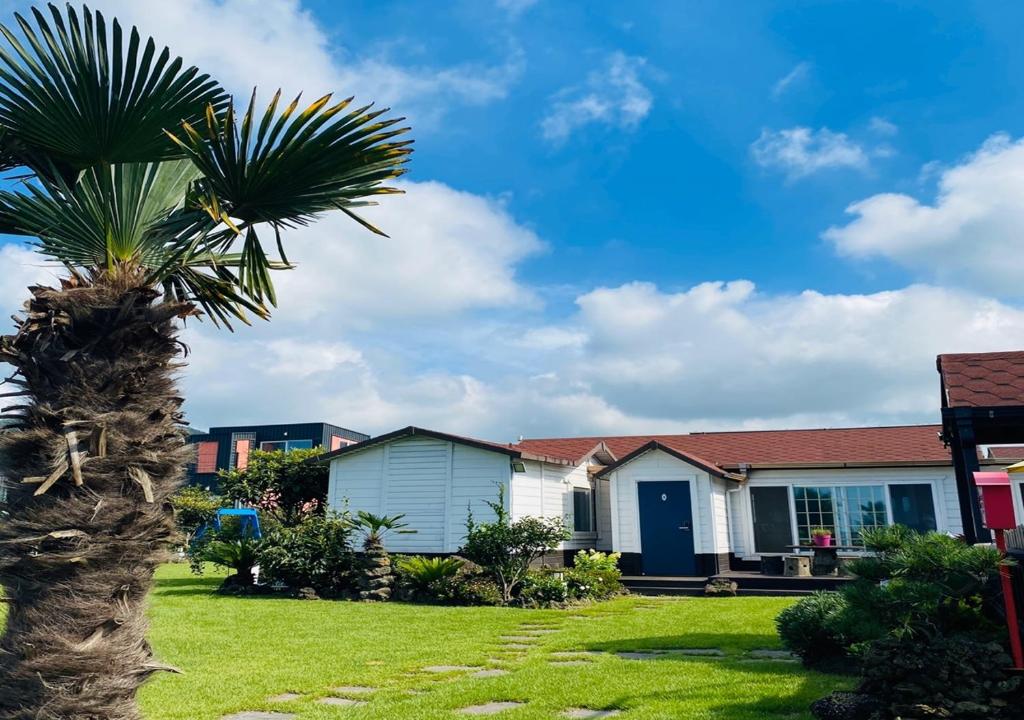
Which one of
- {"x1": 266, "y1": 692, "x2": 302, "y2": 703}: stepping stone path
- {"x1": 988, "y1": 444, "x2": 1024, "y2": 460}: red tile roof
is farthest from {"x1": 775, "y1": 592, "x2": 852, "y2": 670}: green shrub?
{"x1": 988, "y1": 444, "x2": 1024, "y2": 460}: red tile roof

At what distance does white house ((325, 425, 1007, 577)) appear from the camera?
1698cm

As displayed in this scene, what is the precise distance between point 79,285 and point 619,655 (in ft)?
22.0

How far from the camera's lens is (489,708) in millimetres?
5609

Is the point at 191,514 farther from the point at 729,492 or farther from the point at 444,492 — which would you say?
the point at 729,492

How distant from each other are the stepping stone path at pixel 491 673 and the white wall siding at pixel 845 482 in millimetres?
13093

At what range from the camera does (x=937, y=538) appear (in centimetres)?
605

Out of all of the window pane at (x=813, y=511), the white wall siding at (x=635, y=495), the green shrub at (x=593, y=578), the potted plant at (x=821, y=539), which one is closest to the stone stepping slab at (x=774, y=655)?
the green shrub at (x=593, y=578)

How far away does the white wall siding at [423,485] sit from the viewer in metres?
16.8

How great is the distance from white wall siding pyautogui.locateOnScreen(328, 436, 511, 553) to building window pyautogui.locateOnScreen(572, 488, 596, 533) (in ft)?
11.6

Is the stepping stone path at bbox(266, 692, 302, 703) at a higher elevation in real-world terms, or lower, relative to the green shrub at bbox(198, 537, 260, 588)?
lower

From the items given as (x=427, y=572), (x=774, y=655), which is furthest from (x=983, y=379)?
(x=427, y=572)

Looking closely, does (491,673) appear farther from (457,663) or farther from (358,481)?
(358,481)

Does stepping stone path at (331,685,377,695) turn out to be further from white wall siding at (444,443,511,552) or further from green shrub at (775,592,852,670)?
white wall siding at (444,443,511,552)

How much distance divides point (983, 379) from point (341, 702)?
8.11 m
